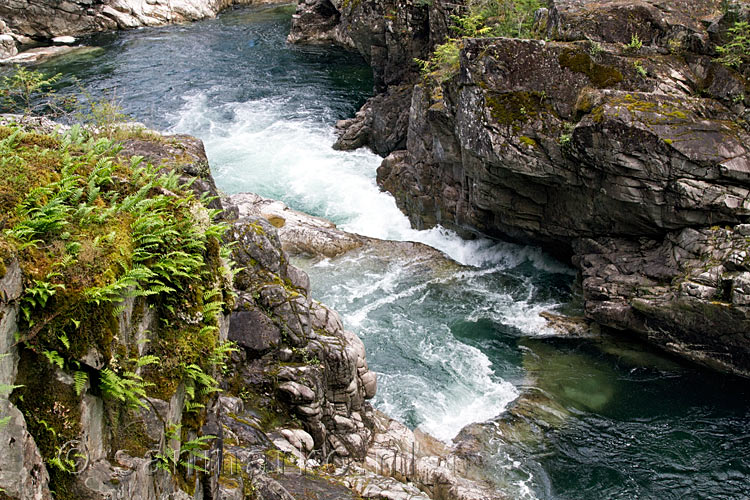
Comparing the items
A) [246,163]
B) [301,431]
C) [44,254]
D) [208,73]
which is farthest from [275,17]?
[44,254]

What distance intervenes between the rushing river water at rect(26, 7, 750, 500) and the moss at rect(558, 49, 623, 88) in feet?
21.7

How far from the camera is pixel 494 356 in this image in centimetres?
1798

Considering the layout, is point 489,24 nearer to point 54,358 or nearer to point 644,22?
point 644,22

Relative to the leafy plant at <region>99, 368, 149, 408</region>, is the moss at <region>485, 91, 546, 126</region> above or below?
above

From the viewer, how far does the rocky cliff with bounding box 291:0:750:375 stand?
15.9 meters

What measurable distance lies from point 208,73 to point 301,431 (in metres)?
31.6

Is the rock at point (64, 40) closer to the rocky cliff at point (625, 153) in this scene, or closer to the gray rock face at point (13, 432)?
the rocky cliff at point (625, 153)

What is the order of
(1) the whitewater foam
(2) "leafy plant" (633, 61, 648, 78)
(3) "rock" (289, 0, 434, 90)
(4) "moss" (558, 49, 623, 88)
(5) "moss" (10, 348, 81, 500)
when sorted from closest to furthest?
(5) "moss" (10, 348, 81, 500) < (1) the whitewater foam < (2) "leafy plant" (633, 61, 648, 78) < (4) "moss" (558, 49, 623, 88) < (3) "rock" (289, 0, 434, 90)

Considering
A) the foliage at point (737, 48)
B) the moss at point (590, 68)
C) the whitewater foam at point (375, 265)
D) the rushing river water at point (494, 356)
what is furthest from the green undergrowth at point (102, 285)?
the foliage at point (737, 48)

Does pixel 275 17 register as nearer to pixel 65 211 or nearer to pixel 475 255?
pixel 475 255

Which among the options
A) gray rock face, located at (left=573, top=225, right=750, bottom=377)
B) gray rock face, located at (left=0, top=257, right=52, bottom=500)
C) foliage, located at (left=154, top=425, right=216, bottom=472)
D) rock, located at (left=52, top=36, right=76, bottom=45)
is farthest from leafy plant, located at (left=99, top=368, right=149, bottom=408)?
rock, located at (left=52, top=36, right=76, bottom=45)

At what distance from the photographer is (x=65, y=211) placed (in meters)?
6.33

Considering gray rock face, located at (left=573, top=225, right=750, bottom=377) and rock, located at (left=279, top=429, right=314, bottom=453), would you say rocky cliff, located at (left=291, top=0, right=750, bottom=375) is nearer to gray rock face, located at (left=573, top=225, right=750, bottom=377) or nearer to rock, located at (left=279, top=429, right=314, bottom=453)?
gray rock face, located at (left=573, top=225, right=750, bottom=377)

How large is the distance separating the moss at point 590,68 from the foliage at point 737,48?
110 inches
